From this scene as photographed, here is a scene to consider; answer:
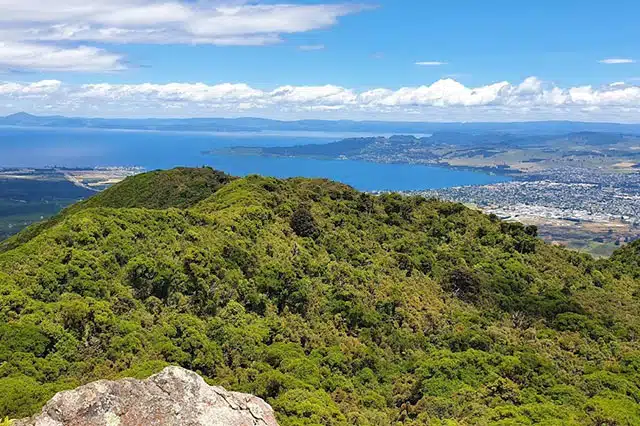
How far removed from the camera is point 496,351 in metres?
29.9

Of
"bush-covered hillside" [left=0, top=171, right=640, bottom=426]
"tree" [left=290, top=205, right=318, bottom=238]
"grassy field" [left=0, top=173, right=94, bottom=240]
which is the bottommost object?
"grassy field" [left=0, top=173, right=94, bottom=240]

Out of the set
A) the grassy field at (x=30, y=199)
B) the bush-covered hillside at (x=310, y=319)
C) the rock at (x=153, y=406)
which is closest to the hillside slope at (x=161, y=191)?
the bush-covered hillside at (x=310, y=319)

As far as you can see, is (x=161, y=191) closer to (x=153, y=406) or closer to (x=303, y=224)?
(x=303, y=224)

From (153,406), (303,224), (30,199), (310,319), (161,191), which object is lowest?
(30,199)

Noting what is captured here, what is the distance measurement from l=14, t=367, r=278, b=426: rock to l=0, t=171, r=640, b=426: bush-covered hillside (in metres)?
6.28

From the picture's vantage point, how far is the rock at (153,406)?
11.3m

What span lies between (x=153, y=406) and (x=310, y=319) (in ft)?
59.7

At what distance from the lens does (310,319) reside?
29.6 m

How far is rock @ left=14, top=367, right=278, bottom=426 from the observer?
11258mm

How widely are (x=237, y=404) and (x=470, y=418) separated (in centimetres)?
1234

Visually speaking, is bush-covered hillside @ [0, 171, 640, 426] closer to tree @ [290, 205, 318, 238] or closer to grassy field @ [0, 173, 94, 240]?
tree @ [290, 205, 318, 238]

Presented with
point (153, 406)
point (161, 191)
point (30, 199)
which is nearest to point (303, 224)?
point (161, 191)

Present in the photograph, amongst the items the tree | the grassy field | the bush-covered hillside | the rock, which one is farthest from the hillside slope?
the grassy field

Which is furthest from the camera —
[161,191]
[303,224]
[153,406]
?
[161,191]
